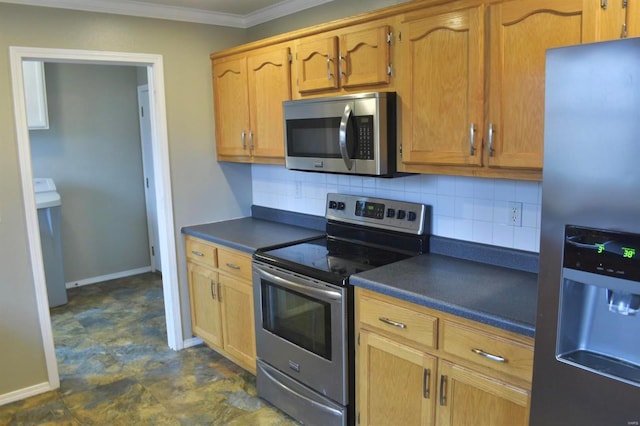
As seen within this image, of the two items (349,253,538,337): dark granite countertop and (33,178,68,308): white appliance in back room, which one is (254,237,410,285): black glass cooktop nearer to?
(349,253,538,337): dark granite countertop

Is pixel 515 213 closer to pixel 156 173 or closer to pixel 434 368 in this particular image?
pixel 434 368

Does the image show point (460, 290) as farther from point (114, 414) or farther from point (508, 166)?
point (114, 414)

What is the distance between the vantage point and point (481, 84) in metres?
2.07

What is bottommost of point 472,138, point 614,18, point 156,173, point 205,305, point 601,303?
point 205,305

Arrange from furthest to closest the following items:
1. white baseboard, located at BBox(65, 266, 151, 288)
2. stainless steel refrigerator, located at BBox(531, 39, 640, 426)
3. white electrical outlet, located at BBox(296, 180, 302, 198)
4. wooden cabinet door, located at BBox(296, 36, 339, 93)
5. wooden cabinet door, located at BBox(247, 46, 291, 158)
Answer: white baseboard, located at BBox(65, 266, 151, 288), white electrical outlet, located at BBox(296, 180, 302, 198), wooden cabinet door, located at BBox(247, 46, 291, 158), wooden cabinet door, located at BBox(296, 36, 339, 93), stainless steel refrigerator, located at BBox(531, 39, 640, 426)

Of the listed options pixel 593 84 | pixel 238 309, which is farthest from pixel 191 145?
pixel 593 84

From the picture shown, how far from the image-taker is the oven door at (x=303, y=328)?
2414 millimetres

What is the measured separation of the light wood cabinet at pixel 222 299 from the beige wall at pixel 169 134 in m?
0.13

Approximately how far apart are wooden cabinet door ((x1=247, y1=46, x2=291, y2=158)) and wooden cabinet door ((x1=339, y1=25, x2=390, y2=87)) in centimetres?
48

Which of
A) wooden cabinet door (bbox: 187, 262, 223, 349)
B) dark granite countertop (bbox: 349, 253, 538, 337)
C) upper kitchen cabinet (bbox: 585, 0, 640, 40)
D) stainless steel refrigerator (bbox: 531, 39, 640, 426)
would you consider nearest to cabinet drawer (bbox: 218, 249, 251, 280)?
wooden cabinet door (bbox: 187, 262, 223, 349)

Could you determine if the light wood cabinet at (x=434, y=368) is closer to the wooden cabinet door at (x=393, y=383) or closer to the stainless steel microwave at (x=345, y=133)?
the wooden cabinet door at (x=393, y=383)

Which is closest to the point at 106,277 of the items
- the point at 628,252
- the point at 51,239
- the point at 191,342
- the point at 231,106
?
the point at 51,239

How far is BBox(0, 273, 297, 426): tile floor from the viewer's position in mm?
2895

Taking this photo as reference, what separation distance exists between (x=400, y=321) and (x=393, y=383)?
29cm
